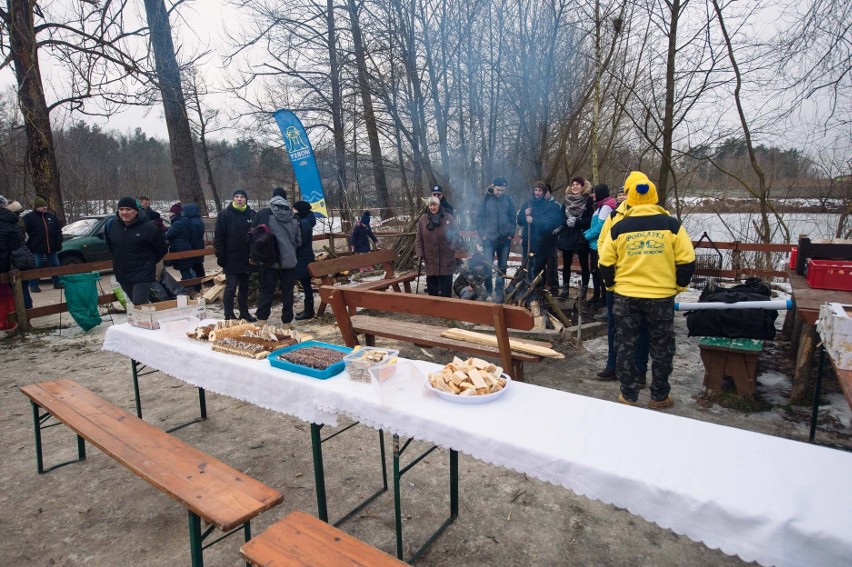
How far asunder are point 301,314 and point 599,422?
628 cm

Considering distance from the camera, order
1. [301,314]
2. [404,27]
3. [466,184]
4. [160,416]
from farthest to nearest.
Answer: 1. [466,184]
2. [404,27]
3. [301,314]
4. [160,416]

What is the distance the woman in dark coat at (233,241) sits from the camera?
698 centimetres

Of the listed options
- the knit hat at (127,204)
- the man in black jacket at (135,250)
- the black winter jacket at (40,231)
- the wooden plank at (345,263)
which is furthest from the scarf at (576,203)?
the black winter jacket at (40,231)

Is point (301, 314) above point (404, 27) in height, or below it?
below

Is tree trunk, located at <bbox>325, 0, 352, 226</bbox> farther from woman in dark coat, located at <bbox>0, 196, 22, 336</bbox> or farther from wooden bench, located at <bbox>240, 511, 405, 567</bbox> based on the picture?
wooden bench, located at <bbox>240, 511, 405, 567</bbox>

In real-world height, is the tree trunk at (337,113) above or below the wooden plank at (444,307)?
above

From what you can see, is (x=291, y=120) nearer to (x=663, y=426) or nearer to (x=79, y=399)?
(x=79, y=399)

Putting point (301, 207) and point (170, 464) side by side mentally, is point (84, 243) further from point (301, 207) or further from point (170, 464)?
point (170, 464)

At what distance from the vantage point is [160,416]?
4.45 meters

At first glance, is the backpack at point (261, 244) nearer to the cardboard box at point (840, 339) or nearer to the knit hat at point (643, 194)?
the knit hat at point (643, 194)

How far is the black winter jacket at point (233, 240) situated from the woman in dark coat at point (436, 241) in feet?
8.07

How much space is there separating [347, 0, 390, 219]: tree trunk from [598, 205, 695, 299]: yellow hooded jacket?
860 centimetres

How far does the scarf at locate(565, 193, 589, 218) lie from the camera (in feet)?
24.8

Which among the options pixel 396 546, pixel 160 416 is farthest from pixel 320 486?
pixel 160 416
